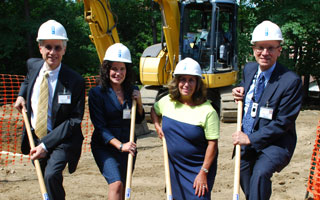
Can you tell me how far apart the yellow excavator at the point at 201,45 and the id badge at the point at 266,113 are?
23.1 ft

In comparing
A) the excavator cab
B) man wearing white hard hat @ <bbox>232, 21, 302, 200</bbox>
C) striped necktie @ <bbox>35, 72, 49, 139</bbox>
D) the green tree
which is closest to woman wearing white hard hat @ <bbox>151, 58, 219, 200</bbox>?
man wearing white hard hat @ <bbox>232, 21, 302, 200</bbox>

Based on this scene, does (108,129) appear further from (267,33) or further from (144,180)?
(144,180)

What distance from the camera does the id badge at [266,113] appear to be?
12.1ft

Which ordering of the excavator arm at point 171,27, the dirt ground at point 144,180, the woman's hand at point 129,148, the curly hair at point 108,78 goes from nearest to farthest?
1. the woman's hand at point 129,148
2. the curly hair at point 108,78
3. the dirt ground at point 144,180
4. the excavator arm at point 171,27

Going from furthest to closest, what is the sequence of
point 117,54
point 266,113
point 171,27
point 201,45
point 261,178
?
point 201,45 → point 171,27 → point 117,54 → point 266,113 → point 261,178

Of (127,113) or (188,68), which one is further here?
(127,113)

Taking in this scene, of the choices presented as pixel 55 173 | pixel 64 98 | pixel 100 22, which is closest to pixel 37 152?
pixel 55 173

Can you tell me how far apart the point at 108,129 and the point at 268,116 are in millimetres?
1645

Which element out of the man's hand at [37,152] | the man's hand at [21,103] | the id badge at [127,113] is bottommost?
the man's hand at [37,152]

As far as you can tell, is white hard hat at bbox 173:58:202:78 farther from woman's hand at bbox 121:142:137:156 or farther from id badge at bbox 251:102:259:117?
woman's hand at bbox 121:142:137:156

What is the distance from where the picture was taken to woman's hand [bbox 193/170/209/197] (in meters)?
3.66

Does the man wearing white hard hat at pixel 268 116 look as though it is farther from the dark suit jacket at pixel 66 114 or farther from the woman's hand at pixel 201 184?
the dark suit jacket at pixel 66 114

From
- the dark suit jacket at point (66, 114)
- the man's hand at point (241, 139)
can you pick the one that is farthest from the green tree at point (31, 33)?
the man's hand at point (241, 139)

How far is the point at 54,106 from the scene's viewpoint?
12.3 feet
